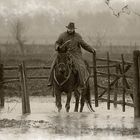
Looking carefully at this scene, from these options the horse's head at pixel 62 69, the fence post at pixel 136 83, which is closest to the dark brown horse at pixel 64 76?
the horse's head at pixel 62 69

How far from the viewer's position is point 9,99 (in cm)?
2152

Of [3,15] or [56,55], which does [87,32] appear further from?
[56,55]

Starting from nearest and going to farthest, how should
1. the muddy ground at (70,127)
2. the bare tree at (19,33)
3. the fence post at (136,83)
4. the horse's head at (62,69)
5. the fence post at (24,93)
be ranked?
the muddy ground at (70,127) → the fence post at (136,83) → the fence post at (24,93) → the horse's head at (62,69) → the bare tree at (19,33)

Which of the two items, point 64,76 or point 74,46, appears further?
point 74,46

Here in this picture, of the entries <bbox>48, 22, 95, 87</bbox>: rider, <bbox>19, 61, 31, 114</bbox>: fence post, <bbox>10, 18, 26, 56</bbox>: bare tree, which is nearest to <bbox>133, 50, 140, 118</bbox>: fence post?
<bbox>48, 22, 95, 87</bbox>: rider

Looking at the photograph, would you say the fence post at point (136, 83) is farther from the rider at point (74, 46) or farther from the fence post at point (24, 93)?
the fence post at point (24, 93)

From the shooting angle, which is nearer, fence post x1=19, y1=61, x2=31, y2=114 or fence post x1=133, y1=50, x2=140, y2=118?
fence post x1=133, y1=50, x2=140, y2=118

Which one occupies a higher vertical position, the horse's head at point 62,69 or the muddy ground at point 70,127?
the horse's head at point 62,69

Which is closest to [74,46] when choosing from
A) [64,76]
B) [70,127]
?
[64,76]

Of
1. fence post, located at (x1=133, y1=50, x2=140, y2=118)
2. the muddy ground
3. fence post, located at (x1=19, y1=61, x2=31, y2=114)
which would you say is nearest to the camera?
the muddy ground

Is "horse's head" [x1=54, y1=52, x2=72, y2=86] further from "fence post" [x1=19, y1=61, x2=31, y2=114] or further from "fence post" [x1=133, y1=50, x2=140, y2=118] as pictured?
"fence post" [x1=133, y1=50, x2=140, y2=118]

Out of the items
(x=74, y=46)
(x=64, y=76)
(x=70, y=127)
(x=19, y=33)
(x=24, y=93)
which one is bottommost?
(x=70, y=127)

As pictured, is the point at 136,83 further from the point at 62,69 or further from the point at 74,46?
the point at 74,46

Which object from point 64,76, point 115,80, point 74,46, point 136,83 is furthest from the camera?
point 115,80
